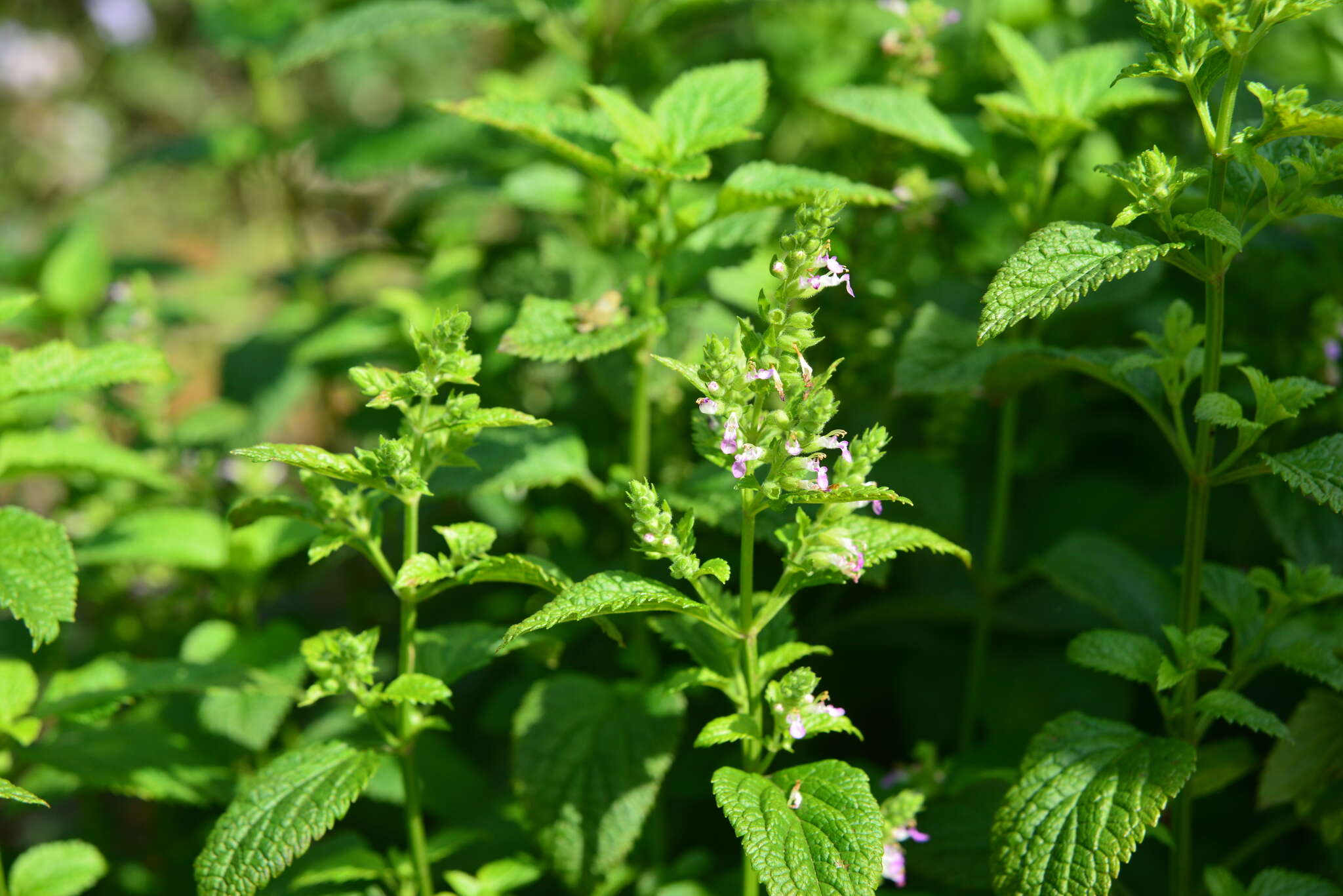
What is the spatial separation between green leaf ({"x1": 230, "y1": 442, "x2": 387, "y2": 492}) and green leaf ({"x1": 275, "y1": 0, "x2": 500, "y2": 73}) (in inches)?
56.7

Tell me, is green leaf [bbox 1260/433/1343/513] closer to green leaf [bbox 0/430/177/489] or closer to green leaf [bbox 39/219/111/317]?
green leaf [bbox 0/430/177/489]

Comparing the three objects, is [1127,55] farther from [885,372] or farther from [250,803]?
[250,803]

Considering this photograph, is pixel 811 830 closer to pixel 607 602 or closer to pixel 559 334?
pixel 607 602

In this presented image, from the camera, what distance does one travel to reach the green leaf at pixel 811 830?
53.1 inches

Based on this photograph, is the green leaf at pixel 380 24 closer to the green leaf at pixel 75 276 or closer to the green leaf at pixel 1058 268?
the green leaf at pixel 75 276

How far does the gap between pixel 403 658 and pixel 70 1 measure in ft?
23.0

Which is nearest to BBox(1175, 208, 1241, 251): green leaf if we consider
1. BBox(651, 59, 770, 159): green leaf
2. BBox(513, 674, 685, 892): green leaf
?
BBox(651, 59, 770, 159): green leaf

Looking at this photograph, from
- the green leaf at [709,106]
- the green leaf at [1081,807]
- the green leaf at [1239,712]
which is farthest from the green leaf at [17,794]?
the green leaf at [1239,712]

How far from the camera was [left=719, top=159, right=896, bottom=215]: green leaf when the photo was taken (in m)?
1.79

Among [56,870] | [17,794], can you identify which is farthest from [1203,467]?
[56,870]

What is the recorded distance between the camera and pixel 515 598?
2.82 metres

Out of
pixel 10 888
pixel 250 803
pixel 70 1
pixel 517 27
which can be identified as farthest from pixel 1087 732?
pixel 70 1

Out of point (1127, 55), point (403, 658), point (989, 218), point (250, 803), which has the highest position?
point (1127, 55)

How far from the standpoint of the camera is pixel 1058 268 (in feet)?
4.72
